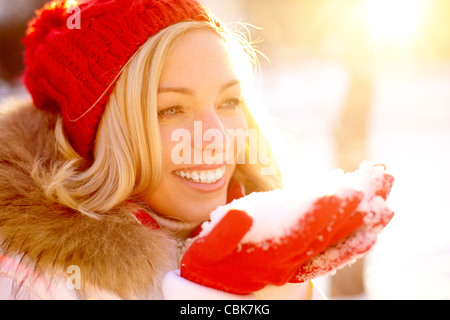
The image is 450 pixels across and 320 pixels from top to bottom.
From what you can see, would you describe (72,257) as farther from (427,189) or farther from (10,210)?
(427,189)

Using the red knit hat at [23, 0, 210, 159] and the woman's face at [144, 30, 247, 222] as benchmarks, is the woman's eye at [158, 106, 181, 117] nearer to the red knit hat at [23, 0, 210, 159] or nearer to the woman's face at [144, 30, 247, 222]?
the woman's face at [144, 30, 247, 222]

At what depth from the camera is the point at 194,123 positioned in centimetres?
183

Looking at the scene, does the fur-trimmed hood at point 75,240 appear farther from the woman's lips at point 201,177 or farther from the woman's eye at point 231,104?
the woman's eye at point 231,104

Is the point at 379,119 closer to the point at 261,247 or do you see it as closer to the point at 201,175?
the point at 201,175

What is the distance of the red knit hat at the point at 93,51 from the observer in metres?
1.83

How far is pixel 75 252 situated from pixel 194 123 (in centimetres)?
64

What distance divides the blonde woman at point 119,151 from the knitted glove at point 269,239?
0.12 m

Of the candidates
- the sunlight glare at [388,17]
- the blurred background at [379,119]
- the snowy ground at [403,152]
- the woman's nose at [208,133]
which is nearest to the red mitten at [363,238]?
the woman's nose at [208,133]

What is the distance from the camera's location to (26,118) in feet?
6.80

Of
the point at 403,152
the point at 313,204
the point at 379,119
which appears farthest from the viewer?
the point at 379,119

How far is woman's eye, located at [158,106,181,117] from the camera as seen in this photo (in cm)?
184

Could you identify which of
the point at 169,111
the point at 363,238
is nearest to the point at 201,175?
the point at 169,111

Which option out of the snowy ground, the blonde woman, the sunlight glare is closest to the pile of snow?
the blonde woman

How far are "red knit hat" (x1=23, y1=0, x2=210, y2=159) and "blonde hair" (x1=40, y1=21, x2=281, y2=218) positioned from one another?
4cm
